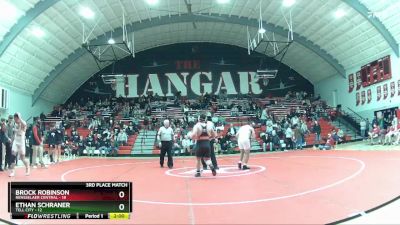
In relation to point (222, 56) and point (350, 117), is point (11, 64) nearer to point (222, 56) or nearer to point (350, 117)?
point (222, 56)

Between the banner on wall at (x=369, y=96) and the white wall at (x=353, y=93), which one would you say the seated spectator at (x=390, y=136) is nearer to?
the white wall at (x=353, y=93)

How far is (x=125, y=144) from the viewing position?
2452 cm

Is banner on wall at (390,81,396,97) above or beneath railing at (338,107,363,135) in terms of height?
above

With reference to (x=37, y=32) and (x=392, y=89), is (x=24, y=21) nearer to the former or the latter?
(x=37, y=32)

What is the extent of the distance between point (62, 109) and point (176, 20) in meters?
13.8

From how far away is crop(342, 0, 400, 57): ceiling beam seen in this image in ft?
70.0

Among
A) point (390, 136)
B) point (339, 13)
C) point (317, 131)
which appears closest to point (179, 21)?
point (339, 13)

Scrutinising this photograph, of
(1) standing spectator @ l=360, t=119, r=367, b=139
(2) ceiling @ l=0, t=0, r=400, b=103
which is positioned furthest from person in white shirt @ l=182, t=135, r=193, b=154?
(1) standing spectator @ l=360, t=119, r=367, b=139

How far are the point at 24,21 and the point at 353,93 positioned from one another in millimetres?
24141

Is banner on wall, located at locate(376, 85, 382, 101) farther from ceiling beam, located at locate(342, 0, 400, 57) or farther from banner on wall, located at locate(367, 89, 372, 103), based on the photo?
ceiling beam, located at locate(342, 0, 400, 57)

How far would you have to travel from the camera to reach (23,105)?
90.4 ft

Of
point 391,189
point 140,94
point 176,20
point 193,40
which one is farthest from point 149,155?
point 391,189
